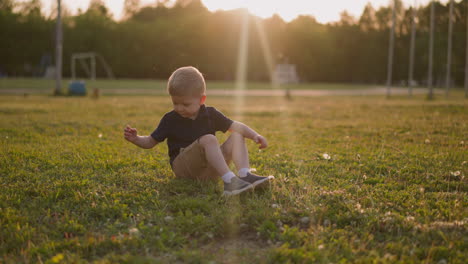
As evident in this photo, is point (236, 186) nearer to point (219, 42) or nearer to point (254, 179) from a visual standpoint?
point (254, 179)

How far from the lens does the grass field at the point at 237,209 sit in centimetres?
272

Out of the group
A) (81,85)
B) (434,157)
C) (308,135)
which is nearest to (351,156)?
(434,157)

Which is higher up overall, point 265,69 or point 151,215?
point 265,69

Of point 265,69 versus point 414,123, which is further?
point 265,69

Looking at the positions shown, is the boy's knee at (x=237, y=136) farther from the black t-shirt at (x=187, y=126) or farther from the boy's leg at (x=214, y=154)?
the boy's leg at (x=214, y=154)

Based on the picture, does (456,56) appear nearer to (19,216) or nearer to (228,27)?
(228,27)

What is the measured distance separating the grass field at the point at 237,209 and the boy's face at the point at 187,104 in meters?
0.80

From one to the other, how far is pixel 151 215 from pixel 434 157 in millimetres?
4285

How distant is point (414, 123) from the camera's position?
10117 mm

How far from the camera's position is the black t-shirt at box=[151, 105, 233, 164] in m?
4.06

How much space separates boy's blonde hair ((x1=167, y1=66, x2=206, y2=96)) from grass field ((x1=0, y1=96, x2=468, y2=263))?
0.99m

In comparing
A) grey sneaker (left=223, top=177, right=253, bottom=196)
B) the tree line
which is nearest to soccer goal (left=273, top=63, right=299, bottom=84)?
the tree line

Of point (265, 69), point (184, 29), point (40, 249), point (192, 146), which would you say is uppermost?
point (184, 29)

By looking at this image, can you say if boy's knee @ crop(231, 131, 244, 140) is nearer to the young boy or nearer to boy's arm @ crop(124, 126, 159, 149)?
the young boy
